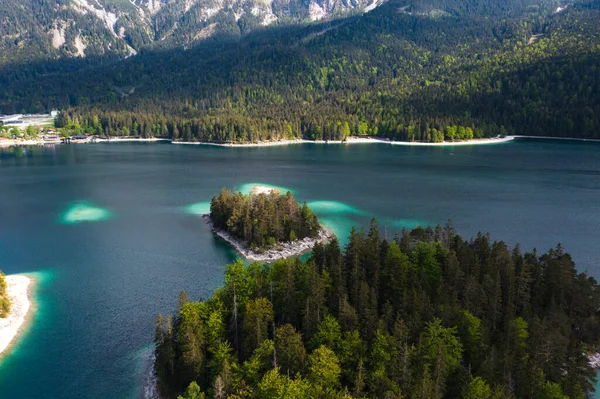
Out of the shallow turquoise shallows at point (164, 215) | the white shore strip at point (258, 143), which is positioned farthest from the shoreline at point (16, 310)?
the white shore strip at point (258, 143)

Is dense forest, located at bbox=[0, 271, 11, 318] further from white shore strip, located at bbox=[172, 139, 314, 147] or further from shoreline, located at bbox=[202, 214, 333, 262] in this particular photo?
white shore strip, located at bbox=[172, 139, 314, 147]

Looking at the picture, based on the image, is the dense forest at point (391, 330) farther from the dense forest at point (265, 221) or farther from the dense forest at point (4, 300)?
the dense forest at point (4, 300)

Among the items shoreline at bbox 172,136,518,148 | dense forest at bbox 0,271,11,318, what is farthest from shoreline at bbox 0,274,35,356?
shoreline at bbox 172,136,518,148

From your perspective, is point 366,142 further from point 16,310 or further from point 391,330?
point 391,330

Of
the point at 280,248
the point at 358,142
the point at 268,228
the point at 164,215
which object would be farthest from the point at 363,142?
the point at 280,248

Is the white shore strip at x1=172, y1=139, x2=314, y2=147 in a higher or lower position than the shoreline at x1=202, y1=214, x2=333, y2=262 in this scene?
higher
